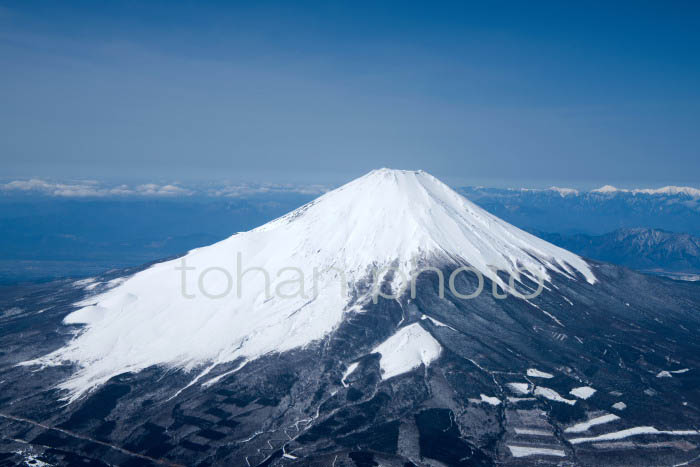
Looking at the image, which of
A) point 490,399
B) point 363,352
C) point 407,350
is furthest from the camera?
point 363,352

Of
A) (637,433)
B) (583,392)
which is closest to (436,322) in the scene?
(583,392)

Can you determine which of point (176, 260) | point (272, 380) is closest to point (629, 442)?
point (272, 380)

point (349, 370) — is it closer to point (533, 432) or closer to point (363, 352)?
point (363, 352)

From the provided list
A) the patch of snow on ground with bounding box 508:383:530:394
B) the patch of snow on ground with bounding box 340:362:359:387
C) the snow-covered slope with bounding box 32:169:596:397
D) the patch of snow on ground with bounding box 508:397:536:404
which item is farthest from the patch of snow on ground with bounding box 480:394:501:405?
the snow-covered slope with bounding box 32:169:596:397

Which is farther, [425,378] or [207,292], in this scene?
[207,292]

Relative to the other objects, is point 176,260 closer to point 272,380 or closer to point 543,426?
point 272,380

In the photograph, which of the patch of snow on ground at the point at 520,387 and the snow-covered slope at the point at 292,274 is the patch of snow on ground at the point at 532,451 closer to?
the patch of snow on ground at the point at 520,387
